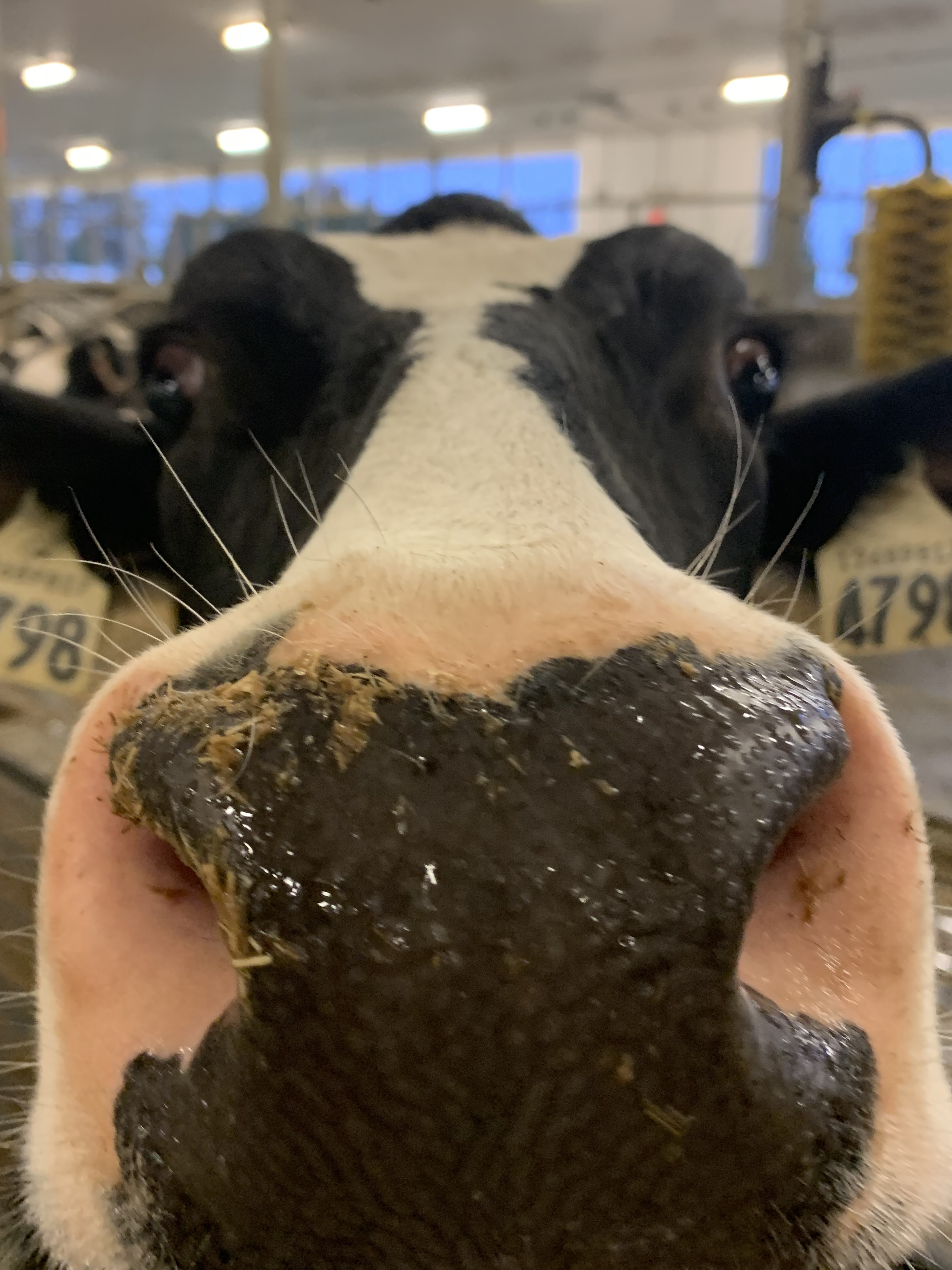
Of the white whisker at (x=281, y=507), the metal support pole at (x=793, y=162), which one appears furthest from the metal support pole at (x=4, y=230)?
the white whisker at (x=281, y=507)

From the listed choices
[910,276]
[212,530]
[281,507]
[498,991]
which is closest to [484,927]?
[498,991]

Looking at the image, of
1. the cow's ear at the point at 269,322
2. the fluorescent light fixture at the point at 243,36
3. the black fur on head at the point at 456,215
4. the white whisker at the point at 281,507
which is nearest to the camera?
the white whisker at the point at 281,507

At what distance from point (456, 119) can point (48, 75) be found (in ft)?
18.6

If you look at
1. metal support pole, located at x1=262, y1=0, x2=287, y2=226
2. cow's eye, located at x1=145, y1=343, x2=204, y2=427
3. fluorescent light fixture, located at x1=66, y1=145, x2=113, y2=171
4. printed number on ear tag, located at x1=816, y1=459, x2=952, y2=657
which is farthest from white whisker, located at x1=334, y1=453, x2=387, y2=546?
fluorescent light fixture, located at x1=66, y1=145, x2=113, y2=171

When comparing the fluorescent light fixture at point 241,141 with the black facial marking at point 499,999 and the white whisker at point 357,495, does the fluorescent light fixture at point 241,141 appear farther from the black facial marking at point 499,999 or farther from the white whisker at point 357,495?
the black facial marking at point 499,999

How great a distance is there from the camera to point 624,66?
40.2 ft

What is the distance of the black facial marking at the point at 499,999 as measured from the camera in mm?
546

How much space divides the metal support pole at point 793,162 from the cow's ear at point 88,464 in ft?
7.99

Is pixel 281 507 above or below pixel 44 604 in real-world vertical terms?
above

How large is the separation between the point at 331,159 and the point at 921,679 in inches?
710

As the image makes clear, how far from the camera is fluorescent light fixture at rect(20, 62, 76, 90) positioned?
12.7 meters

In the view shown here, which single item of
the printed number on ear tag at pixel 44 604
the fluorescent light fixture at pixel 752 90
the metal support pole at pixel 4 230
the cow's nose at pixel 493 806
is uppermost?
the fluorescent light fixture at pixel 752 90

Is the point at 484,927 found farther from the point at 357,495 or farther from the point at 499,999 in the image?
the point at 357,495

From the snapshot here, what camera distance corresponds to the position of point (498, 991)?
540 millimetres
